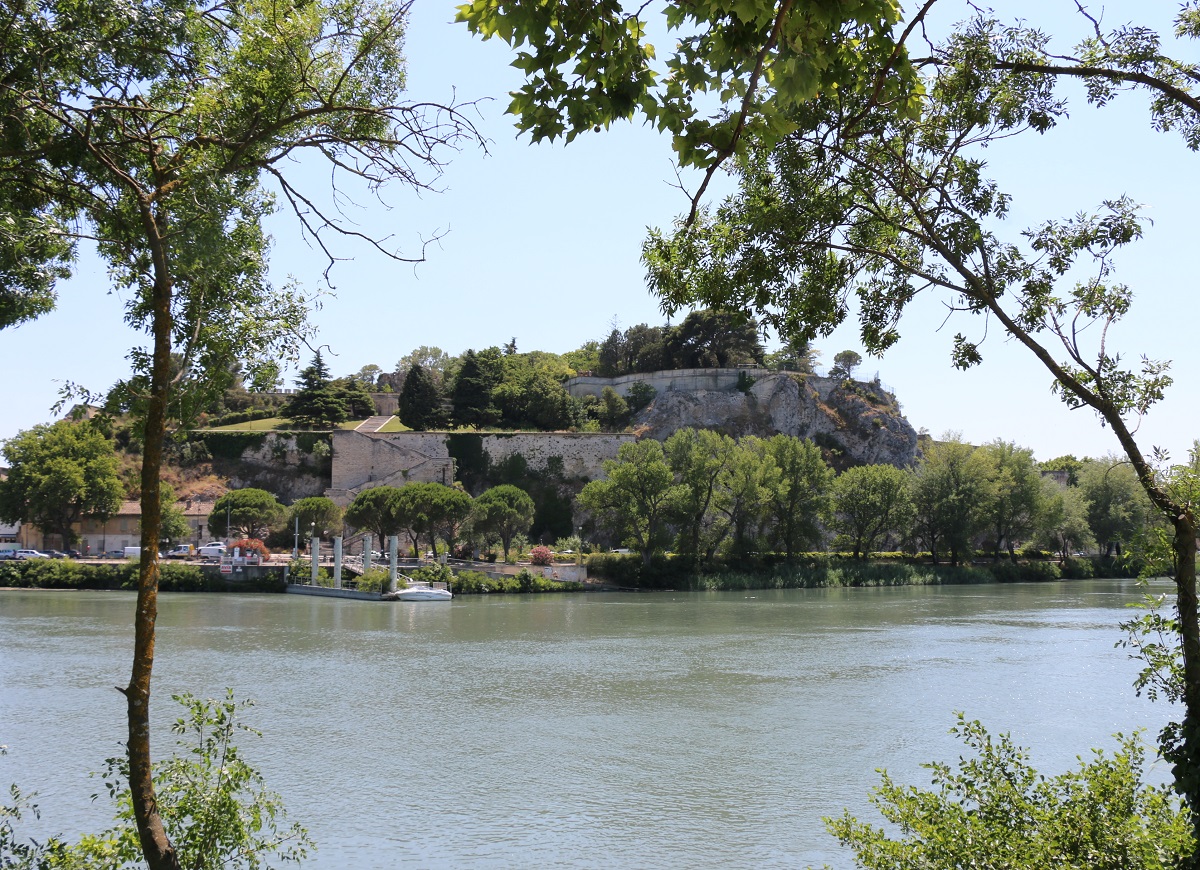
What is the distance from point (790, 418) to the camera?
53.6 m

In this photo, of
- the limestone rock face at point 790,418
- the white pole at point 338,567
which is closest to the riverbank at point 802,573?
the white pole at point 338,567

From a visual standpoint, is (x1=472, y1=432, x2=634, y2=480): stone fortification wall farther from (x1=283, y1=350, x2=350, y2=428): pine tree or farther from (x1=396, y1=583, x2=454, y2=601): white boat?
(x1=396, y1=583, x2=454, y2=601): white boat

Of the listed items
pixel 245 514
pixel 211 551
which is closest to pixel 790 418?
pixel 245 514

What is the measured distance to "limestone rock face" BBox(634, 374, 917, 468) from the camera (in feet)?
174

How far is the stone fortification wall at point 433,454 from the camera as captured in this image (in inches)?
1886

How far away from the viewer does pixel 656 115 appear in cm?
301

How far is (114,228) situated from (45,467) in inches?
1595

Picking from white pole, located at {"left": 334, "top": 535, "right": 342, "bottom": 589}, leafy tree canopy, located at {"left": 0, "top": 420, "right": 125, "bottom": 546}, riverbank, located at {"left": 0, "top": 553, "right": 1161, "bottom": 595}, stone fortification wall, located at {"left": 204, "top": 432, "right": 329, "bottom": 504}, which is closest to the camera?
white pole, located at {"left": 334, "top": 535, "right": 342, "bottom": 589}

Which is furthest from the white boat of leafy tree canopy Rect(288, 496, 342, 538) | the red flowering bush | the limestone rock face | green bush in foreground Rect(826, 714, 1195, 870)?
green bush in foreground Rect(826, 714, 1195, 870)

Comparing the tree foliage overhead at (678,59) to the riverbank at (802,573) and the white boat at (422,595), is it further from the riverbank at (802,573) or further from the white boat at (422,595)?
the riverbank at (802,573)

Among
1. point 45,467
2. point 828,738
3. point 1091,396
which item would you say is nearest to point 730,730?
point 828,738

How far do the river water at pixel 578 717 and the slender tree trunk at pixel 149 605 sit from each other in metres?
1.44

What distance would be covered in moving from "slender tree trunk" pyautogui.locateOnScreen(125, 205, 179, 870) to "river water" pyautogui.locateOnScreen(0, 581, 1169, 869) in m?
1.44

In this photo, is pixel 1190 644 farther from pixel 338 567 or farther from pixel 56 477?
pixel 56 477
